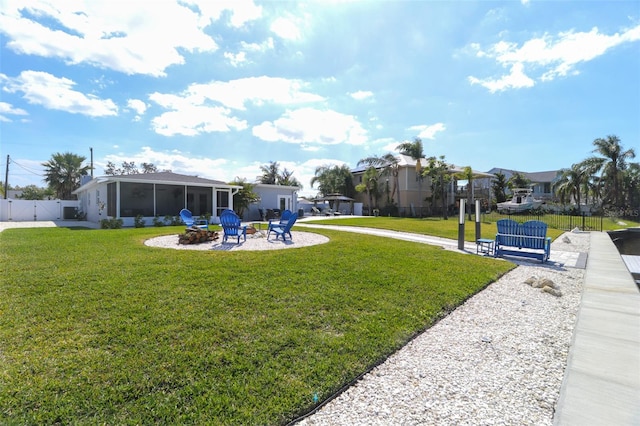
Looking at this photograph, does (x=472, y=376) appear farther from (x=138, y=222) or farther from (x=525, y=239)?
(x=138, y=222)

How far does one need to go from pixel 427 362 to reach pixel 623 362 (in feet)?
6.57

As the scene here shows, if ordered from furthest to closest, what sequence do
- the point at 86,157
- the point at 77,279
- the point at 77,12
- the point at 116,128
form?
the point at 86,157
the point at 116,128
the point at 77,12
the point at 77,279

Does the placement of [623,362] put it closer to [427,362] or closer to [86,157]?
[427,362]

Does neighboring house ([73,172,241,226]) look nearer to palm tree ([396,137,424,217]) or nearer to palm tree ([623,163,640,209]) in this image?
palm tree ([396,137,424,217])

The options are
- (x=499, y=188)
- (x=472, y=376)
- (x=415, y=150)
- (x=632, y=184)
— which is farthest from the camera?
(x=499, y=188)

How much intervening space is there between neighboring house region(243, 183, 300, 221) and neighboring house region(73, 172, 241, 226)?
2998mm

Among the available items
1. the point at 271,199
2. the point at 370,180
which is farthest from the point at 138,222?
the point at 370,180

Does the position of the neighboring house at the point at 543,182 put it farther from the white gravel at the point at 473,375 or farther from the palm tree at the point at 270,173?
the white gravel at the point at 473,375

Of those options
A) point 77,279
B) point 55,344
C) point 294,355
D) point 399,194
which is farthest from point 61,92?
point 399,194

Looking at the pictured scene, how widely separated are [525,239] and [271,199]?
20.4 metres

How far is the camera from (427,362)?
10.3 feet

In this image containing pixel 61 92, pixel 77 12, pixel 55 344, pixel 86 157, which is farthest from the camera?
pixel 86 157

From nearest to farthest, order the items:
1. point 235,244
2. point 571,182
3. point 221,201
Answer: point 235,244 → point 221,201 → point 571,182

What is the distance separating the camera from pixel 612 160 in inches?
1212
